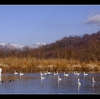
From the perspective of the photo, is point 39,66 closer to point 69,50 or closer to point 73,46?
point 69,50

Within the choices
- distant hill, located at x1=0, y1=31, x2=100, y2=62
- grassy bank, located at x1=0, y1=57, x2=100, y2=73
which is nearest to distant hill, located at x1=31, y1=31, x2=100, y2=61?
distant hill, located at x1=0, y1=31, x2=100, y2=62

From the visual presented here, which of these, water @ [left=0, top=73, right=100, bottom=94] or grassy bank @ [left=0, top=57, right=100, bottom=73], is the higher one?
grassy bank @ [left=0, top=57, right=100, bottom=73]

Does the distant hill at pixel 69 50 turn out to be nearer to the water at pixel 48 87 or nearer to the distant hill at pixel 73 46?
the distant hill at pixel 73 46

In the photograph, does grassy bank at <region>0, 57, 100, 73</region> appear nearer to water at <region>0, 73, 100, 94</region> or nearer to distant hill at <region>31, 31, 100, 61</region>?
water at <region>0, 73, 100, 94</region>

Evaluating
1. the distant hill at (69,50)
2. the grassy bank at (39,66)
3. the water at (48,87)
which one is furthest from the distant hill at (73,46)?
the water at (48,87)

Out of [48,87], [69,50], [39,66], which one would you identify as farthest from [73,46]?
[48,87]

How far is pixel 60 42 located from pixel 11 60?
19295mm

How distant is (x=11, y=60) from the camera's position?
57.4 feet

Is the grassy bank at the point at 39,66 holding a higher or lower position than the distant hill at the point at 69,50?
lower

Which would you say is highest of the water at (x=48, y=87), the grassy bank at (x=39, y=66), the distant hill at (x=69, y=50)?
the distant hill at (x=69, y=50)
